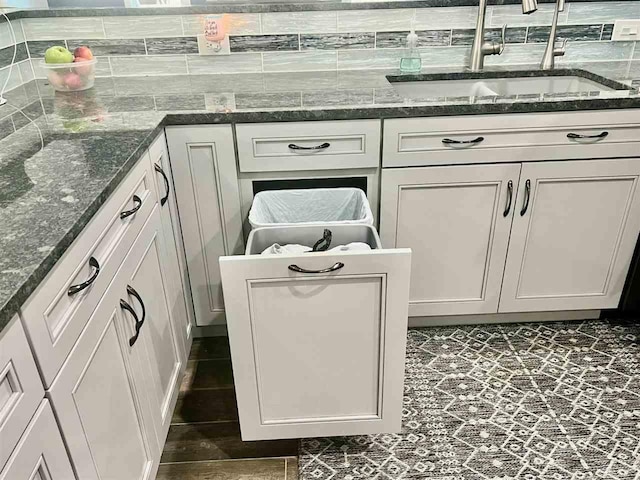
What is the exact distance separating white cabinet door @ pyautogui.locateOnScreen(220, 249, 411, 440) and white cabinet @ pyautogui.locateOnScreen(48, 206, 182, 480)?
22 cm

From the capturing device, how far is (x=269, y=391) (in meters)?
1.36

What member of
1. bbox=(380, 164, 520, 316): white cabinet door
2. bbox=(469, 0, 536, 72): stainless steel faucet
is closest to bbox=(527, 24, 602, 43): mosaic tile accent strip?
bbox=(469, 0, 536, 72): stainless steel faucet

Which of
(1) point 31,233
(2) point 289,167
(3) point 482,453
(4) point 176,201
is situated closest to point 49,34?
(4) point 176,201

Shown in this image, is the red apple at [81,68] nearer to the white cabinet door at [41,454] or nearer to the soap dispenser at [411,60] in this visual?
the soap dispenser at [411,60]

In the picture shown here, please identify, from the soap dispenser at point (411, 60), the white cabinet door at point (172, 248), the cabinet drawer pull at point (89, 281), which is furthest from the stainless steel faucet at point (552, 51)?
the cabinet drawer pull at point (89, 281)

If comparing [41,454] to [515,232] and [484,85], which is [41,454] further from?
[484,85]

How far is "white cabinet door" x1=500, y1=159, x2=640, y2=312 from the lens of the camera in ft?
5.80

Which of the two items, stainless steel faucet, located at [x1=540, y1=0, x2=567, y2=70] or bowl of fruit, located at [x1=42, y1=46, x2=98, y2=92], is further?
stainless steel faucet, located at [x1=540, y1=0, x2=567, y2=70]

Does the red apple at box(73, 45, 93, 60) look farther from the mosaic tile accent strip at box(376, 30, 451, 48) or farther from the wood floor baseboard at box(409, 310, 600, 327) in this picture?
the wood floor baseboard at box(409, 310, 600, 327)

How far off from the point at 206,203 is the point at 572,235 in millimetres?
1274

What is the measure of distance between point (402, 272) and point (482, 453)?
2.26 ft

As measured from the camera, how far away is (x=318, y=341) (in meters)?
1.30

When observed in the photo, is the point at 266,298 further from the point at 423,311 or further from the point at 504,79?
the point at 504,79

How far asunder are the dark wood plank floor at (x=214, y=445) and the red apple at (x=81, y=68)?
1.13 m
